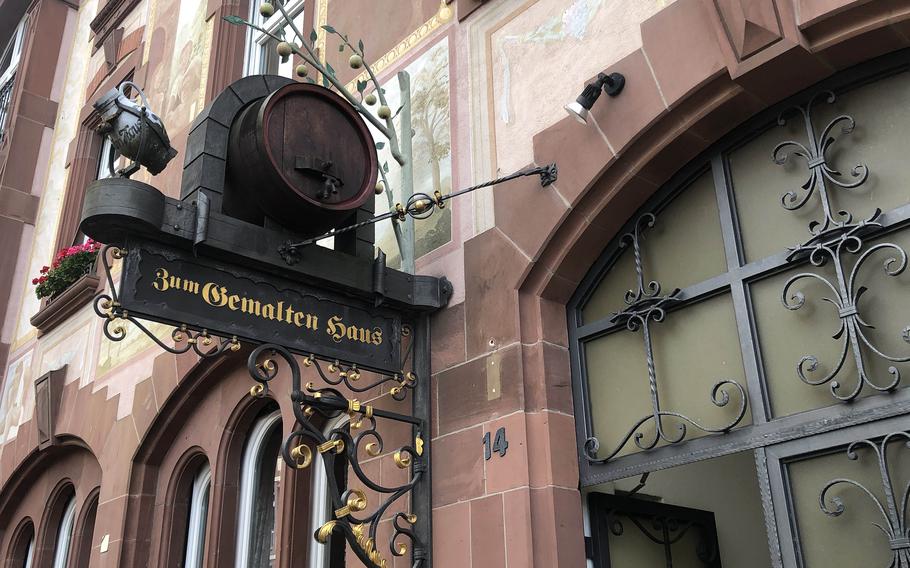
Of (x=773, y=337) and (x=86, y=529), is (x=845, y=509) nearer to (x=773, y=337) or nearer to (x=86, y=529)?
(x=773, y=337)

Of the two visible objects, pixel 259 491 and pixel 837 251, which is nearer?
pixel 837 251

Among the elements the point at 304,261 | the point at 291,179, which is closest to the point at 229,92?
the point at 291,179

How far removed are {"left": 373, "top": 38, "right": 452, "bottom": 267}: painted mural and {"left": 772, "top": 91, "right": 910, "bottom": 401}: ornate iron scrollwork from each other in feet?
6.56

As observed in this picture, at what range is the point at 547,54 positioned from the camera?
5211mm

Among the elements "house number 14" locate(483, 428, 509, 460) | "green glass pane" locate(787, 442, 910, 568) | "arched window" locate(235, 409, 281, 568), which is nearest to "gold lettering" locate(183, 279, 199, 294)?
"house number 14" locate(483, 428, 509, 460)

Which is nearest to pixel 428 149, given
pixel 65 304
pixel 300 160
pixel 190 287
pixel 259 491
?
pixel 300 160

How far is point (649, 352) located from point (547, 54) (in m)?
1.75

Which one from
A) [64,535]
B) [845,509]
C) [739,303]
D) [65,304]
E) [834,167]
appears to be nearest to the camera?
[845,509]

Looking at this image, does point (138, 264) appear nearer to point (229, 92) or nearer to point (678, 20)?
point (229, 92)

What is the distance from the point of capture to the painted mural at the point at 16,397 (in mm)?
10000

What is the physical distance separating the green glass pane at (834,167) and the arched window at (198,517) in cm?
454

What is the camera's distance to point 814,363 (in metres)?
3.81

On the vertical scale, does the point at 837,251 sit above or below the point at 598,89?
below

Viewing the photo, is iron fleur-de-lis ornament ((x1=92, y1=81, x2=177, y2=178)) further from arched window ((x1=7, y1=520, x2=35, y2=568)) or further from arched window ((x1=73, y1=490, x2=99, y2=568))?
arched window ((x1=7, y1=520, x2=35, y2=568))
